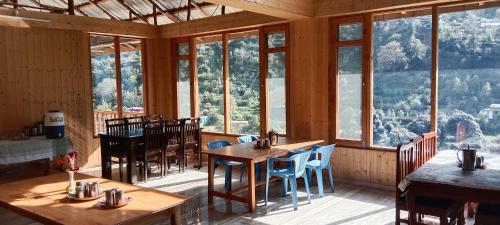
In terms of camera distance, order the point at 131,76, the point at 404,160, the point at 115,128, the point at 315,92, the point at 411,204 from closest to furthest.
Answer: the point at 411,204 < the point at 404,160 < the point at 315,92 < the point at 115,128 < the point at 131,76

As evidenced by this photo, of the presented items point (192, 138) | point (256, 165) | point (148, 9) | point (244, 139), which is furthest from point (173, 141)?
point (148, 9)

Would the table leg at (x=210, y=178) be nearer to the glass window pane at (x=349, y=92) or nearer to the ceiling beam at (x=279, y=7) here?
the ceiling beam at (x=279, y=7)

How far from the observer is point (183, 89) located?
26.8 ft

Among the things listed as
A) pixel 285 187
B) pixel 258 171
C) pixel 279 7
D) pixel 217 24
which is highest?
pixel 217 24

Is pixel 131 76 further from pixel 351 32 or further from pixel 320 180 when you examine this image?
pixel 320 180

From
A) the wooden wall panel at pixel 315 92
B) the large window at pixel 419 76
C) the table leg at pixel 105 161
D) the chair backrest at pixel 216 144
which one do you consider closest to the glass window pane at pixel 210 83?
the wooden wall panel at pixel 315 92

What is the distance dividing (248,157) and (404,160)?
167 cm

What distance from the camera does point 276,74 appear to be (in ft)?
21.7

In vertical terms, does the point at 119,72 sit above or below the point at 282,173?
above

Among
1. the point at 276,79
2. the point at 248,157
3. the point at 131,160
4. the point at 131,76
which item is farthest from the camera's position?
the point at 131,76

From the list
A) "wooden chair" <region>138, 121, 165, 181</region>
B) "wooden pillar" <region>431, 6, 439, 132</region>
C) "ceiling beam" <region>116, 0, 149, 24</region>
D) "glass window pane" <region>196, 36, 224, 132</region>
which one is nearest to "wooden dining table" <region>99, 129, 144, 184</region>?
"wooden chair" <region>138, 121, 165, 181</region>

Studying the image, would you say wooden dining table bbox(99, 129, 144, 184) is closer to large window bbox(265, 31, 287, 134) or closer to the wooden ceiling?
large window bbox(265, 31, 287, 134)

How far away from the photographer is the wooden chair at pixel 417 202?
312 cm

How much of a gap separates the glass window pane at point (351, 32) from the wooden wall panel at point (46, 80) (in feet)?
14.9
